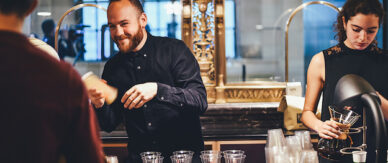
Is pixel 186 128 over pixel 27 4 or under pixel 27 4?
under

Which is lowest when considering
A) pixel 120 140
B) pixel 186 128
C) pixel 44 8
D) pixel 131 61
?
pixel 120 140

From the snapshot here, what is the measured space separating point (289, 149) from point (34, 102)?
112cm

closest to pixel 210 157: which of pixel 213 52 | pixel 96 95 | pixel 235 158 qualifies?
pixel 235 158

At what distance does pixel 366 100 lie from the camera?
1.26m

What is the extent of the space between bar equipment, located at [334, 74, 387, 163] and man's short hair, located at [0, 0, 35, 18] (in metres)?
1.00

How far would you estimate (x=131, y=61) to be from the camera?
7.51 ft

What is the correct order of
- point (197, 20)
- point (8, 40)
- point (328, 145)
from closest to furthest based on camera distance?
1. point (8, 40)
2. point (328, 145)
3. point (197, 20)

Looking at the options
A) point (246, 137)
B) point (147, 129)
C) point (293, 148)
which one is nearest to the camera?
point (293, 148)

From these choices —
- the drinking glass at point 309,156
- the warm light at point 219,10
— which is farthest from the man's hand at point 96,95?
the warm light at point 219,10

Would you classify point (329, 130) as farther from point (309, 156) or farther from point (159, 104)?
point (159, 104)

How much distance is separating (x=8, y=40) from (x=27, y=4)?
10 centimetres

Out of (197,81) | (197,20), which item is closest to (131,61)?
(197,81)

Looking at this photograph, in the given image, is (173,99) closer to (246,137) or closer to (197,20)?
(246,137)

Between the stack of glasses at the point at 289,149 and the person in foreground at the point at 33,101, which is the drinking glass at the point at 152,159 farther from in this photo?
the person in foreground at the point at 33,101
